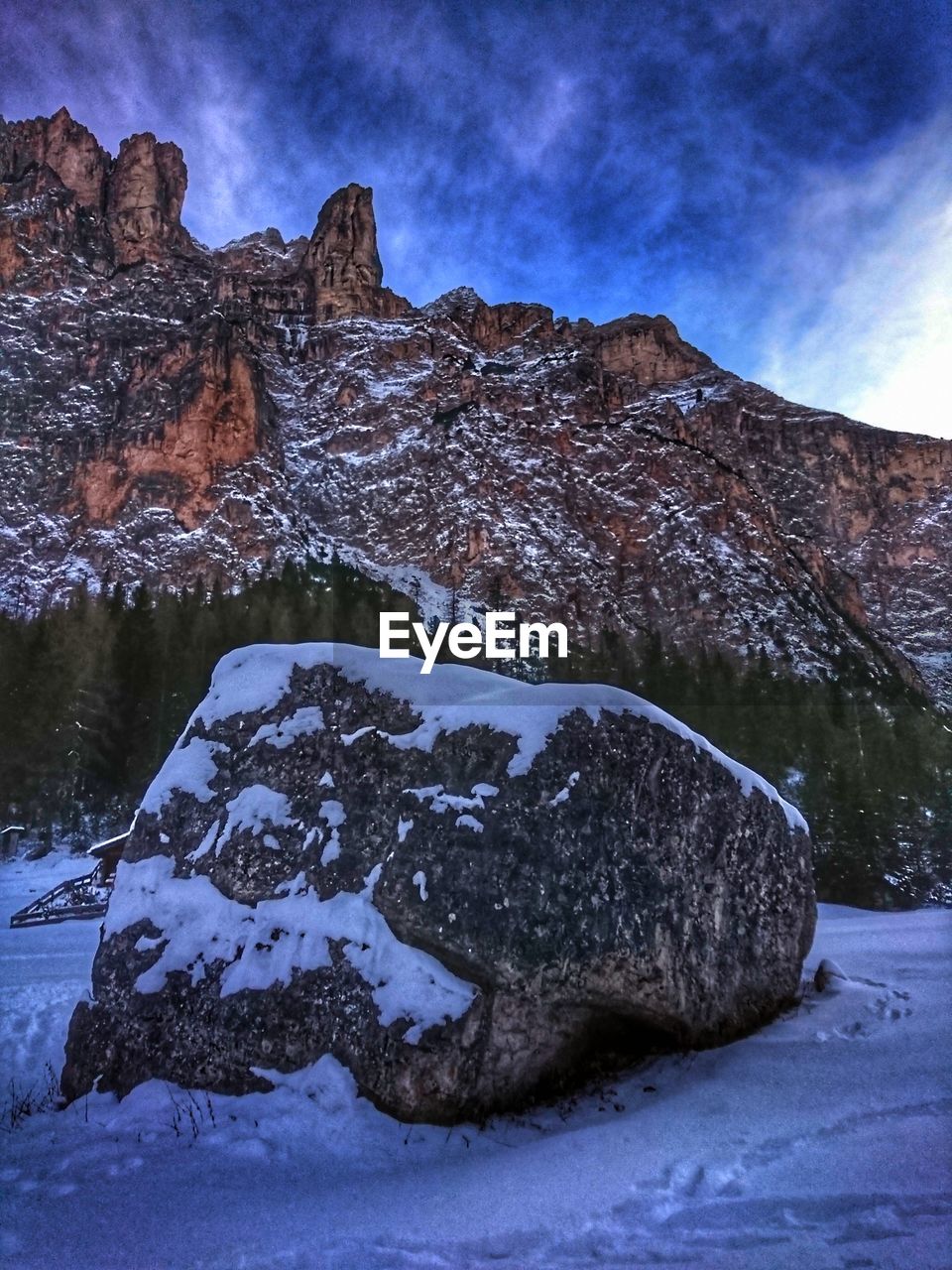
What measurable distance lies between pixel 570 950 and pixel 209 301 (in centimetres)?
13167

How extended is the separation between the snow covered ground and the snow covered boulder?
1.02 ft

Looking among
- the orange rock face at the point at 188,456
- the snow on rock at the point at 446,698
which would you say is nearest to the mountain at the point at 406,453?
the orange rock face at the point at 188,456

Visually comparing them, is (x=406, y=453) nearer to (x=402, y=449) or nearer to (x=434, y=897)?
(x=402, y=449)

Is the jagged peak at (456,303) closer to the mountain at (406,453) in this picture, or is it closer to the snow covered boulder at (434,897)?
the mountain at (406,453)

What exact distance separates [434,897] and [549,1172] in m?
1.79

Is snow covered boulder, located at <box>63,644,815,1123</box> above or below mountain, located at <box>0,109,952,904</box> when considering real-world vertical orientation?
below

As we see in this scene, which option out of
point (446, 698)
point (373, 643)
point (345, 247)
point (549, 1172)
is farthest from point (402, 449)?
point (549, 1172)

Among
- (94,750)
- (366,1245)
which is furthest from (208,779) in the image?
(94,750)

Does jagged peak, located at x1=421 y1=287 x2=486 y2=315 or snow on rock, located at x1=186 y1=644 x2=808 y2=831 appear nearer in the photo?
snow on rock, located at x1=186 y1=644 x2=808 y2=831

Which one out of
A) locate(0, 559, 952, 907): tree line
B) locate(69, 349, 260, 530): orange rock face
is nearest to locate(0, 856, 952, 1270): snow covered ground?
locate(0, 559, 952, 907): tree line

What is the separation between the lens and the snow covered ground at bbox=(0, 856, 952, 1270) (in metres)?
3.11

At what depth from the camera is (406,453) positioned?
10781cm

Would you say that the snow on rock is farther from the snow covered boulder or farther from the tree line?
the tree line

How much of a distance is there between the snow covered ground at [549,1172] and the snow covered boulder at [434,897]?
0.31 metres
